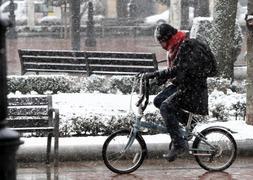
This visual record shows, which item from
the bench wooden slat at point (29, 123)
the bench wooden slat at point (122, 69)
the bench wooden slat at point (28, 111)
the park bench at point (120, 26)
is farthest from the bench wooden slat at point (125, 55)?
the park bench at point (120, 26)

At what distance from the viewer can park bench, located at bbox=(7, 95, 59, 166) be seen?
298 inches

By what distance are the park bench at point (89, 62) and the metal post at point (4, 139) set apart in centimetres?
996

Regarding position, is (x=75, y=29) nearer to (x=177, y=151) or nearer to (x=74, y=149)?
(x=74, y=149)

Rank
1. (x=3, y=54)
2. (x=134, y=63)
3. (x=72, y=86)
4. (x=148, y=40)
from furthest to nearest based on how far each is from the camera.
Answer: (x=148, y=40) < (x=134, y=63) < (x=72, y=86) < (x=3, y=54)

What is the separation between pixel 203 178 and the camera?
7332 millimetres

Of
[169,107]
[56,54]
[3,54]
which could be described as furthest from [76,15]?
[3,54]

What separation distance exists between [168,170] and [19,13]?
37.8 metres

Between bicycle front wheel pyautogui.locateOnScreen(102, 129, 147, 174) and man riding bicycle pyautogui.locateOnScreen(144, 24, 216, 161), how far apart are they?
0.37 metres

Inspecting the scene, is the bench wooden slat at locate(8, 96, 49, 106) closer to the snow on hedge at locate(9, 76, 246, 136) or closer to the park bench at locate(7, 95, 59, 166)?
the park bench at locate(7, 95, 59, 166)

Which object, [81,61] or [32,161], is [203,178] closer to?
[32,161]

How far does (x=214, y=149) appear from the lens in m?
7.43

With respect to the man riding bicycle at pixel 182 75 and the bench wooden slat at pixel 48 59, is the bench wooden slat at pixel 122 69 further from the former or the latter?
the man riding bicycle at pixel 182 75

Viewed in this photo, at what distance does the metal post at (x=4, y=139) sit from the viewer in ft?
11.1

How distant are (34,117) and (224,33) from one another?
21.7ft
